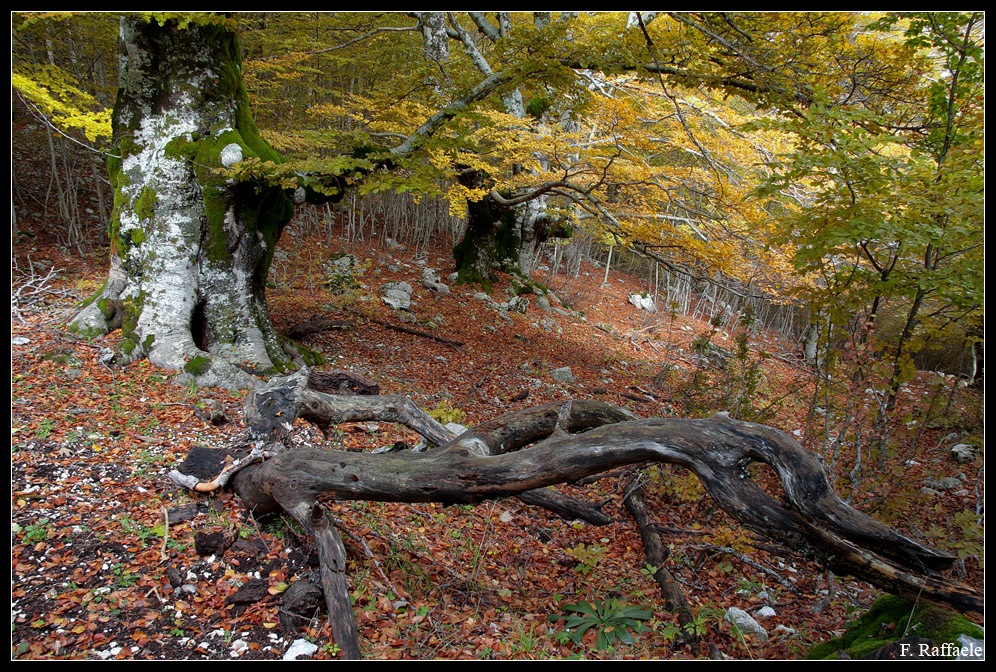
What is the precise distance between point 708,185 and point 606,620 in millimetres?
7985

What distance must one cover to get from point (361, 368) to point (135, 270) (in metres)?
3.16

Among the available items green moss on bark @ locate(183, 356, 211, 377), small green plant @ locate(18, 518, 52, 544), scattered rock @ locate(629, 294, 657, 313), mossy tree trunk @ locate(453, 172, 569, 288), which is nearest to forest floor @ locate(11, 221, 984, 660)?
small green plant @ locate(18, 518, 52, 544)

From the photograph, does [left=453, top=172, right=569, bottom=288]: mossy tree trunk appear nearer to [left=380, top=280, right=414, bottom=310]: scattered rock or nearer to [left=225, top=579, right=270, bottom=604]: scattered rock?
[left=380, top=280, right=414, bottom=310]: scattered rock

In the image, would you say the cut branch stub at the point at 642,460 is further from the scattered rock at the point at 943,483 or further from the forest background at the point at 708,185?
the scattered rock at the point at 943,483

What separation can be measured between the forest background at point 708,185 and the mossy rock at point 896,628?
878 mm

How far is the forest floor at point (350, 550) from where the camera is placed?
2.68m

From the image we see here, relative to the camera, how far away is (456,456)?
10.00 feet

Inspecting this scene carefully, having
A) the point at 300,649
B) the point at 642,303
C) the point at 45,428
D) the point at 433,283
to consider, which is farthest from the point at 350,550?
the point at 642,303

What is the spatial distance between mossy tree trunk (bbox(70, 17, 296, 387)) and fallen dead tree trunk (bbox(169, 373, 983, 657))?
2.91 m

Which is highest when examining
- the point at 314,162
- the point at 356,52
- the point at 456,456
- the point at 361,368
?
the point at 356,52

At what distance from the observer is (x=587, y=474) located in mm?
2787

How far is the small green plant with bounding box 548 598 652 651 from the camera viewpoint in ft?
10.3
